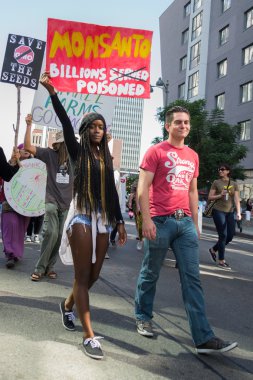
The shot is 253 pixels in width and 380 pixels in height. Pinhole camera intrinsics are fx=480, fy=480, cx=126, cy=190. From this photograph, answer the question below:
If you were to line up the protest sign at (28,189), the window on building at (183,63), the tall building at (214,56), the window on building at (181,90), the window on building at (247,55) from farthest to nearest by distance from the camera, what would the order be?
the window on building at (183,63), the window on building at (181,90), the tall building at (214,56), the window on building at (247,55), the protest sign at (28,189)

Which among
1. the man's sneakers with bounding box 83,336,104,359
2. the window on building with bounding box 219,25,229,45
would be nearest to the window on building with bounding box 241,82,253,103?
the window on building with bounding box 219,25,229,45

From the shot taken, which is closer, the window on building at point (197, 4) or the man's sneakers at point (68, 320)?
the man's sneakers at point (68, 320)

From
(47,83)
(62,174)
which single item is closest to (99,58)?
(62,174)

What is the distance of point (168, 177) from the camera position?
3.77 metres

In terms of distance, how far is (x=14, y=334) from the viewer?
3574 millimetres

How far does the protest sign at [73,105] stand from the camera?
8039mm

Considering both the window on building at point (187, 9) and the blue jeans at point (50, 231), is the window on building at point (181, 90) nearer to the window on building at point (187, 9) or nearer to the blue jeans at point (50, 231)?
the window on building at point (187, 9)

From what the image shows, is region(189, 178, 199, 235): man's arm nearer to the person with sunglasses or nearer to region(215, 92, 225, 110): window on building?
the person with sunglasses

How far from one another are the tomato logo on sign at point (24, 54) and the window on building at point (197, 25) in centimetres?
3782

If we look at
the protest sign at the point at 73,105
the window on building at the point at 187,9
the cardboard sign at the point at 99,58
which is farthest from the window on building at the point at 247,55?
the protest sign at the point at 73,105

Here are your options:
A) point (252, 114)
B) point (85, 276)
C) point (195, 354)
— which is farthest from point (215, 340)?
point (252, 114)

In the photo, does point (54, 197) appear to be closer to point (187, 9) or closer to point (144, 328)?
point (144, 328)

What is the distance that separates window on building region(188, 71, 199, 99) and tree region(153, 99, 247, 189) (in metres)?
14.2

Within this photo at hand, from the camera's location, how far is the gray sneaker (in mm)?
3789
